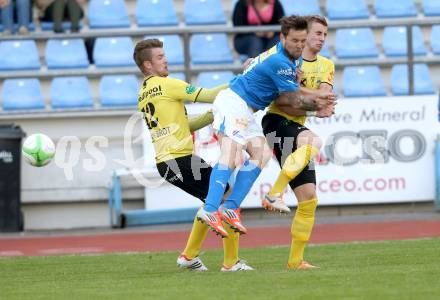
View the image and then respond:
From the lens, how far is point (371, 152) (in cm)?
1557

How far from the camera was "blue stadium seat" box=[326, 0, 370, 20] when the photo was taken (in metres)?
17.2

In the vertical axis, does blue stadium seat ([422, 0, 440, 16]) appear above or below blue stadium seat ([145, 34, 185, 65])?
above

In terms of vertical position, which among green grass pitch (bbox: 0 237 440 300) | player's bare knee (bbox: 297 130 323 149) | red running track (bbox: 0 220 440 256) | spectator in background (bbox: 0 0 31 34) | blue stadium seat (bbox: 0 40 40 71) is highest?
spectator in background (bbox: 0 0 31 34)

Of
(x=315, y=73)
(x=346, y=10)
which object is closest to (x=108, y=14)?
(x=346, y=10)

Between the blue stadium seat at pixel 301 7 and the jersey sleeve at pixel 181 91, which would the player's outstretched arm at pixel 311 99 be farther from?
the blue stadium seat at pixel 301 7

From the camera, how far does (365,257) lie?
1039 cm

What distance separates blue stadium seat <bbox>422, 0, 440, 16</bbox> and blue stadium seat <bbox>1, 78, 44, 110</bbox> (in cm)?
679

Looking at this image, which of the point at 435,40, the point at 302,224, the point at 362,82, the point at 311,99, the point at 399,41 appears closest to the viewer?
the point at 311,99

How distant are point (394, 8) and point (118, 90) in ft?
16.8

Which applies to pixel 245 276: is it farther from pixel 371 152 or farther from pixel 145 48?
pixel 371 152

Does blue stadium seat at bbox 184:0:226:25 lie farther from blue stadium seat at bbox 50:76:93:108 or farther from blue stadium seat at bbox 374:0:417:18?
blue stadium seat at bbox 374:0:417:18

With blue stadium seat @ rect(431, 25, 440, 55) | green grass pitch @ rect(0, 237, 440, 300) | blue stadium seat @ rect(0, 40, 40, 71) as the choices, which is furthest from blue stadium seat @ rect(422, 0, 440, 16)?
blue stadium seat @ rect(0, 40, 40, 71)

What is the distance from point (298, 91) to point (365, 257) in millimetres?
2318

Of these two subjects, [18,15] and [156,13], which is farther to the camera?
[156,13]
